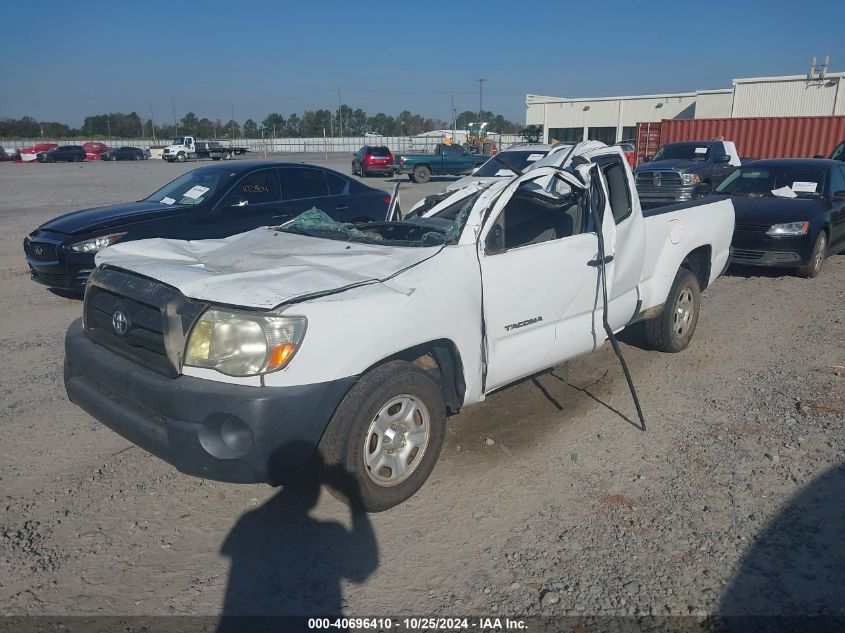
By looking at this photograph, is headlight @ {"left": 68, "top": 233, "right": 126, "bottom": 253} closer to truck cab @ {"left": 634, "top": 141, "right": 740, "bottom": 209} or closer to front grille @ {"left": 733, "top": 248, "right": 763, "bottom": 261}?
front grille @ {"left": 733, "top": 248, "right": 763, "bottom": 261}

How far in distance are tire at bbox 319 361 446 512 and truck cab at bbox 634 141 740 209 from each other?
11.1 metres

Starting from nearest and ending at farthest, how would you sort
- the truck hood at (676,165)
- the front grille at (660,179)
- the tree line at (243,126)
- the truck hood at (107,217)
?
the truck hood at (107,217) → the front grille at (660,179) → the truck hood at (676,165) → the tree line at (243,126)

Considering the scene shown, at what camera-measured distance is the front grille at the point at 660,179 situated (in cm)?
1520

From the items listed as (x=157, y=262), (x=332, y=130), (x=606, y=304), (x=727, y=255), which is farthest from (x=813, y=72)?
(x=332, y=130)

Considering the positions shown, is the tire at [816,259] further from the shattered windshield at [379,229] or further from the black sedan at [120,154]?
the black sedan at [120,154]

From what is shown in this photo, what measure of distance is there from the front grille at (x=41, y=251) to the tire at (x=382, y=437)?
213 inches

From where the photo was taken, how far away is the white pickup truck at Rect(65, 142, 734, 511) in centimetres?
312

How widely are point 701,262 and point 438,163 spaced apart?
79.3 ft

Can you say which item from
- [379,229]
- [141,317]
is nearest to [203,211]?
[379,229]

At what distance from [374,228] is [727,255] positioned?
3.90 metres

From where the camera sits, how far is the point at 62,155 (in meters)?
51.6

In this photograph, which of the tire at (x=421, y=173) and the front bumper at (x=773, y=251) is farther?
the tire at (x=421, y=173)

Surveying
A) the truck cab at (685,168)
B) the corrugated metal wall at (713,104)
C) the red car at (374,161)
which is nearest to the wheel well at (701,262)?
the truck cab at (685,168)

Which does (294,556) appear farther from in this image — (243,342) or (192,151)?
(192,151)
